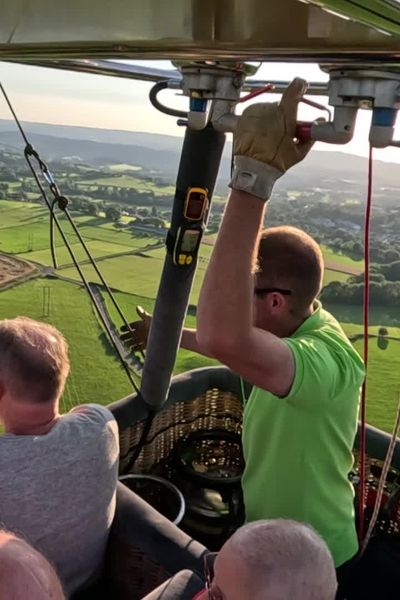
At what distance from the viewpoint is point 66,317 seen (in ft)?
10.3

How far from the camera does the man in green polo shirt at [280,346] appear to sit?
3.21ft

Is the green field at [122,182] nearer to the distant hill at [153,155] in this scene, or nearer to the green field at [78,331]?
the distant hill at [153,155]

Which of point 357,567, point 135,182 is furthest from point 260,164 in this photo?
point 135,182

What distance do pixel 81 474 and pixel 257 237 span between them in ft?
1.83

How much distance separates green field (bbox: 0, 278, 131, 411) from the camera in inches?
109

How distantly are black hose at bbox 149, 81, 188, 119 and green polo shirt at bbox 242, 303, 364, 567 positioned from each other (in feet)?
1.65

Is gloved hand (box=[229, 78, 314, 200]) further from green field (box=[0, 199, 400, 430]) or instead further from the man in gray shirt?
green field (box=[0, 199, 400, 430])

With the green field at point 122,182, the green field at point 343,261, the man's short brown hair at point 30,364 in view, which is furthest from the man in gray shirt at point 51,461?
the green field at point 122,182

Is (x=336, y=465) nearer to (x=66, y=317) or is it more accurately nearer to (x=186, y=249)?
(x=186, y=249)

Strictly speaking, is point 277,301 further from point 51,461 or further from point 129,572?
point 129,572

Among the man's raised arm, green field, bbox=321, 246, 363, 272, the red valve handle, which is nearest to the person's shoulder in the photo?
the man's raised arm

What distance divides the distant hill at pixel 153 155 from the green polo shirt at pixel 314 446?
31 cm

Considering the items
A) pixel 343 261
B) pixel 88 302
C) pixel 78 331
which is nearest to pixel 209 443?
pixel 343 261

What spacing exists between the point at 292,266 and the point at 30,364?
52 cm
